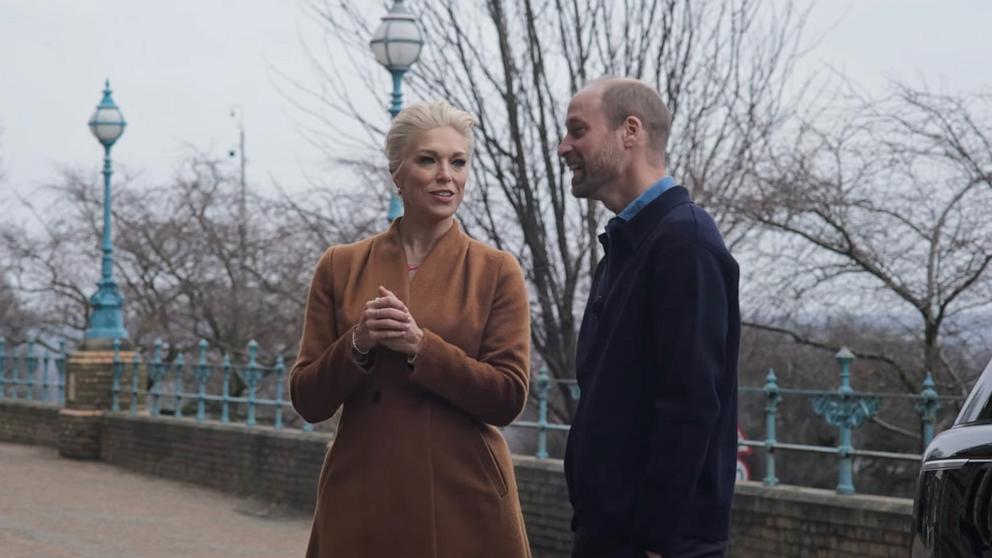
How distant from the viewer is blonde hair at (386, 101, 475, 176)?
4355mm

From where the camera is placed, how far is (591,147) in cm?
367

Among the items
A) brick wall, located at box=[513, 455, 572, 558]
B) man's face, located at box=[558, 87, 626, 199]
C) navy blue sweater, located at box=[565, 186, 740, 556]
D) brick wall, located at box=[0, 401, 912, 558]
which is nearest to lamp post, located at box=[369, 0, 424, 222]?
brick wall, located at box=[513, 455, 572, 558]

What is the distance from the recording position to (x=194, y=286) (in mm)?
30688

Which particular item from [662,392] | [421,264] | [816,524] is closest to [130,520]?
[816,524]

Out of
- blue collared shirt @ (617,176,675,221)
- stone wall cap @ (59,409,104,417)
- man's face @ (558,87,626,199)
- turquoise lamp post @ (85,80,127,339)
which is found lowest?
stone wall cap @ (59,409,104,417)

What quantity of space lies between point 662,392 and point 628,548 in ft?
1.05

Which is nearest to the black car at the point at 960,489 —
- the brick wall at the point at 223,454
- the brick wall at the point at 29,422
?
the brick wall at the point at 223,454

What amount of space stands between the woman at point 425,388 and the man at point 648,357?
606 millimetres

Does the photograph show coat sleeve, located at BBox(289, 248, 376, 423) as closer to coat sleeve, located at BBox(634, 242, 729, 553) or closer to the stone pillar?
coat sleeve, located at BBox(634, 242, 729, 553)

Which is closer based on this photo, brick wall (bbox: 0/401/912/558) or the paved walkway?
brick wall (bbox: 0/401/912/558)

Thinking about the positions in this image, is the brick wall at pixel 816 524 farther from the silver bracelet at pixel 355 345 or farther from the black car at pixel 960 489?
the black car at pixel 960 489

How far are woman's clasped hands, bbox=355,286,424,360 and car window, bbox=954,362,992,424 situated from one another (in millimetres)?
1336

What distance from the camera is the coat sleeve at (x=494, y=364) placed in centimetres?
421

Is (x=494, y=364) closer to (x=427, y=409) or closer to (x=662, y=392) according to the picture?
(x=427, y=409)
